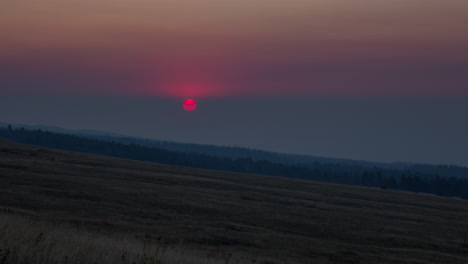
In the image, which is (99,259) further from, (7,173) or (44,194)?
(7,173)

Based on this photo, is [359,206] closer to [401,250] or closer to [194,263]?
[401,250]

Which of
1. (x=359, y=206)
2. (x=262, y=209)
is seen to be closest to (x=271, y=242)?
(x=262, y=209)

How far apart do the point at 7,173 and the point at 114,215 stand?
22093mm

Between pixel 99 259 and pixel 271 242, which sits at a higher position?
pixel 99 259

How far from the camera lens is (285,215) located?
177ft

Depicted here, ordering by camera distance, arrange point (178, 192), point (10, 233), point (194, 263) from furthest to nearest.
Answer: point (178, 192) < point (194, 263) < point (10, 233)

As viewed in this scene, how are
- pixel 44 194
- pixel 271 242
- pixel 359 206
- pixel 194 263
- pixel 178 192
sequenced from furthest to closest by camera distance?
pixel 359 206
pixel 178 192
pixel 44 194
pixel 271 242
pixel 194 263

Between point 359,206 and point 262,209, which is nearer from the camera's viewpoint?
point 262,209

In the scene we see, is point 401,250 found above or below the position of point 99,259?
below

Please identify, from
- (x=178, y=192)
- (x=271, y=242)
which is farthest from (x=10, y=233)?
(x=178, y=192)

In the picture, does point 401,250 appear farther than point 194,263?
Yes

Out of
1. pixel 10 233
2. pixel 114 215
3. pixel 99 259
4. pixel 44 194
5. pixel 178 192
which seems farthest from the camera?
pixel 178 192

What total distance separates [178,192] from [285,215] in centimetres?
1501

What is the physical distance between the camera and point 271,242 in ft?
122
